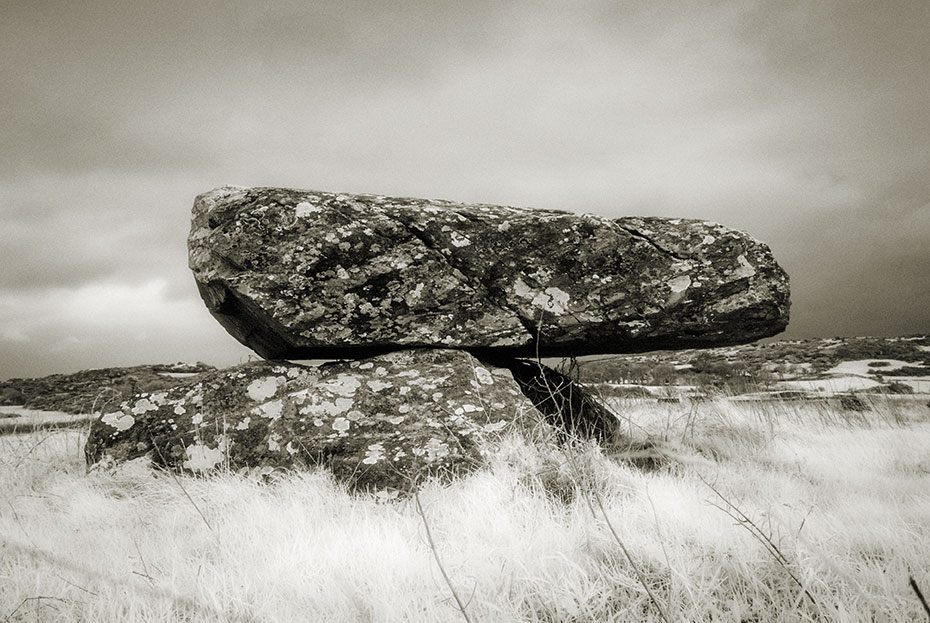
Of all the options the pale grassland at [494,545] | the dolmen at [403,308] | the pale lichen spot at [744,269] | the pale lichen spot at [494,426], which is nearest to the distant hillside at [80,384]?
the dolmen at [403,308]

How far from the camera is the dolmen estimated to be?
437 centimetres

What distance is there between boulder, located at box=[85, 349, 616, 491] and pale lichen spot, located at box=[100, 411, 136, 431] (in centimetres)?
1

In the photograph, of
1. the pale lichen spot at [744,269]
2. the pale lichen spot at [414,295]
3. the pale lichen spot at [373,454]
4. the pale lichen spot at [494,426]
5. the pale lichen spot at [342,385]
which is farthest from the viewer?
the pale lichen spot at [744,269]

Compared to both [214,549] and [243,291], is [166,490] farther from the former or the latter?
[243,291]

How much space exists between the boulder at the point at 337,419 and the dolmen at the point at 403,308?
0.01 meters

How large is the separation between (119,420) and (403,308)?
265cm

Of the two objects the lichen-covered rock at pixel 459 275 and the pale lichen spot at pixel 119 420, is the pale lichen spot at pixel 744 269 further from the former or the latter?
the pale lichen spot at pixel 119 420

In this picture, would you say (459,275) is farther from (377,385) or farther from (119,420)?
(119,420)

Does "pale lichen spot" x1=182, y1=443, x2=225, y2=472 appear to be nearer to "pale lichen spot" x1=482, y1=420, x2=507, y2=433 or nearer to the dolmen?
the dolmen

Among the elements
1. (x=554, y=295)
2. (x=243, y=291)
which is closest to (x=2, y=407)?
(x=243, y=291)

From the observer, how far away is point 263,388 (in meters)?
4.71

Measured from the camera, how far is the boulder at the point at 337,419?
4023 millimetres

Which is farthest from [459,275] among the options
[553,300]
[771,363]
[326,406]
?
[771,363]

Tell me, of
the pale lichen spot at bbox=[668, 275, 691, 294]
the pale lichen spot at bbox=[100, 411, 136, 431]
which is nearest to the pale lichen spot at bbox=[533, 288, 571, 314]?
the pale lichen spot at bbox=[668, 275, 691, 294]
